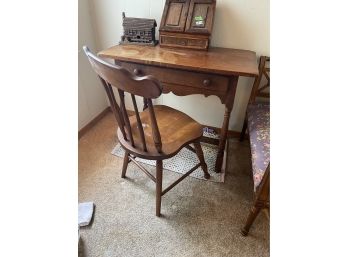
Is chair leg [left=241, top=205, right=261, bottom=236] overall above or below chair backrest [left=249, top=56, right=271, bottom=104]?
below

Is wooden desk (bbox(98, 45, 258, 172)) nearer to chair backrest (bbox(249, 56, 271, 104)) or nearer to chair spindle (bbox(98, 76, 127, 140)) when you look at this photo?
chair backrest (bbox(249, 56, 271, 104))

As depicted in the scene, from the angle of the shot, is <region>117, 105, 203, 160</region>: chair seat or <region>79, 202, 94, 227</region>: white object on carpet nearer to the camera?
<region>117, 105, 203, 160</region>: chair seat

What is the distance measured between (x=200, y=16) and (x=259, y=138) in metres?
0.83

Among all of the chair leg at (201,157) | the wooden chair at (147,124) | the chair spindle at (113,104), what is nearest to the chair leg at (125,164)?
the wooden chair at (147,124)

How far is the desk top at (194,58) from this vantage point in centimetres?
113

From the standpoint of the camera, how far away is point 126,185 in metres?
1.46

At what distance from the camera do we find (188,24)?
1346 millimetres

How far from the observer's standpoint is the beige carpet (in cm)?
112

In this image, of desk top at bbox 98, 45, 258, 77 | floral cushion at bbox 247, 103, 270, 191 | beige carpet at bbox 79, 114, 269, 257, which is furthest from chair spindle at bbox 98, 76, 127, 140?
floral cushion at bbox 247, 103, 270, 191

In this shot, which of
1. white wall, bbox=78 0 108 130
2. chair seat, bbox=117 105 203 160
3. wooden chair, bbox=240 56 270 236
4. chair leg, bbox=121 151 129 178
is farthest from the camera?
white wall, bbox=78 0 108 130

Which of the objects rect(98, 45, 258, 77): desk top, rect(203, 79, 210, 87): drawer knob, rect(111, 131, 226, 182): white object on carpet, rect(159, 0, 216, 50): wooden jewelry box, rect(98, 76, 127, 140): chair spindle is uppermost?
rect(159, 0, 216, 50): wooden jewelry box

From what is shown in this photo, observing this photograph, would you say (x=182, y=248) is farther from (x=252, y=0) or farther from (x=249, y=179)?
(x=252, y=0)
